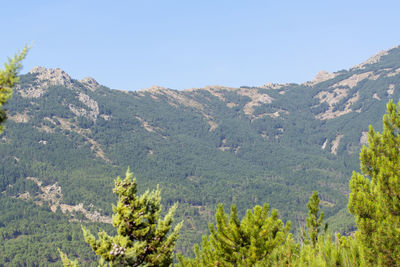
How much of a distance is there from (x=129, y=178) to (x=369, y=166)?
1284 centimetres

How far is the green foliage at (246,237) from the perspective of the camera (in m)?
23.5

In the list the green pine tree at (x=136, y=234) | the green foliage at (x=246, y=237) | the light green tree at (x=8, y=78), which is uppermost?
the light green tree at (x=8, y=78)

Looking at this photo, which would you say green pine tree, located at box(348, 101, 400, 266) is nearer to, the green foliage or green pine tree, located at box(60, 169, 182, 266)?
the green foliage

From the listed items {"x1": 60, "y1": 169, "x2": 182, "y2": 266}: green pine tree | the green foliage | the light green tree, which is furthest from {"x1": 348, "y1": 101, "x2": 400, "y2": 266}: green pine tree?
the light green tree

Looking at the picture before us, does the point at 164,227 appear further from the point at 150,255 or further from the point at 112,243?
the point at 112,243

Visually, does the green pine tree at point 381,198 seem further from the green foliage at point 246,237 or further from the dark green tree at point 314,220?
the green foliage at point 246,237

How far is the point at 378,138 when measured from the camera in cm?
2155

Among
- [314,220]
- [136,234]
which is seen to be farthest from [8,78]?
[314,220]

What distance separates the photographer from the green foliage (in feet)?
77.2

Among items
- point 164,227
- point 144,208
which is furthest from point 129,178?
point 164,227

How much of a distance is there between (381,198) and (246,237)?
29.8 feet

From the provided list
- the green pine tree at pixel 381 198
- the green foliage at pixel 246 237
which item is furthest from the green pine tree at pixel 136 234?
the green pine tree at pixel 381 198

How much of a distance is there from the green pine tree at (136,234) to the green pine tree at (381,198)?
887 cm

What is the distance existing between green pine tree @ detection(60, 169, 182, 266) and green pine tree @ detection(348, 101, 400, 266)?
349 inches
